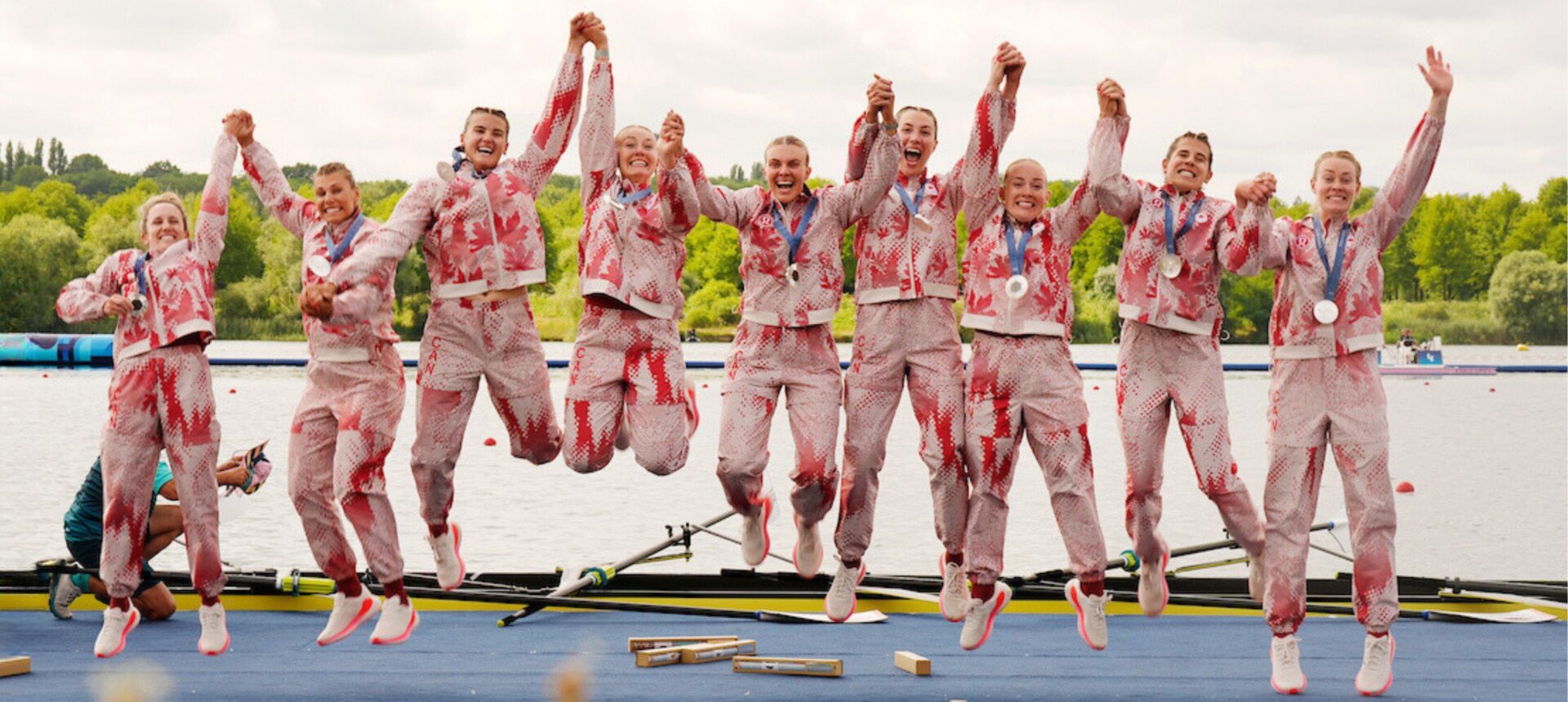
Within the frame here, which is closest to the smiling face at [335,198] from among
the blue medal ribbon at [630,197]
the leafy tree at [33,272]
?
the blue medal ribbon at [630,197]

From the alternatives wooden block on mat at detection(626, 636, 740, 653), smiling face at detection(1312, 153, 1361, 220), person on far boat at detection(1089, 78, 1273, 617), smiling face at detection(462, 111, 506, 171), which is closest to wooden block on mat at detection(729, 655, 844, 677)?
wooden block on mat at detection(626, 636, 740, 653)

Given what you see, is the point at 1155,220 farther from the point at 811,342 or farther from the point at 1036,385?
the point at 811,342

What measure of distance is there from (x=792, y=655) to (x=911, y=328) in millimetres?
1896

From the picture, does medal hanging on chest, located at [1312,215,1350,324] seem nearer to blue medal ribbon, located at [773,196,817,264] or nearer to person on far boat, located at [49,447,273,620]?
blue medal ribbon, located at [773,196,817,264]

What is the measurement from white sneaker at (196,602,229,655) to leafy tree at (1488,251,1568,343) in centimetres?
5809

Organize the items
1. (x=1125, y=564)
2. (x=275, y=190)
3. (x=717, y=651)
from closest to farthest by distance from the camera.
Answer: (x=275, y=190) → (x=717, y=651) → (x=1125, y=564)

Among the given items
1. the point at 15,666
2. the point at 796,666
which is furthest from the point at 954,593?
the point at 15,666

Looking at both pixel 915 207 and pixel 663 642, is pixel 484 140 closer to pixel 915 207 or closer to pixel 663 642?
pixel 915 207

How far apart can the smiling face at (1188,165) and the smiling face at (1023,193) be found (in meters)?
0.58

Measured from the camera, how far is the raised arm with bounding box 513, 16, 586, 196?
294 inches

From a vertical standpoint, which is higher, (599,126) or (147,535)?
(599,126)

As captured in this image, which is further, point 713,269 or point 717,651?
point 713,269

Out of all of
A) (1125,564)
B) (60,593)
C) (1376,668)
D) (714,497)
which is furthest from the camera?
(714,497)

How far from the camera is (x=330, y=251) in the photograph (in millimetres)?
7449
